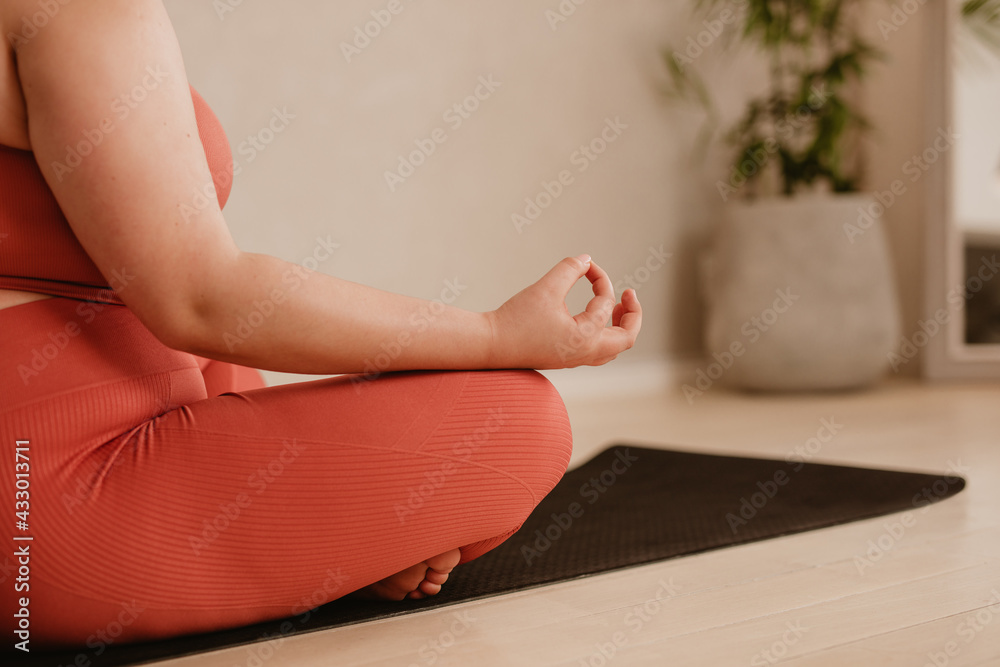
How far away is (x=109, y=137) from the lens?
0.68 meters

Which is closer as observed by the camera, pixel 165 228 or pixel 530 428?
pixel 165 228

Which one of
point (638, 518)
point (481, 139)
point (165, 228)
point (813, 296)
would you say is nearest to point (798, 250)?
point (813, 296)

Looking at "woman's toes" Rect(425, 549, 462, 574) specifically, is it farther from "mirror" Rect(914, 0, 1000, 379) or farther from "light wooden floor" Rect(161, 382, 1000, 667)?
"mirror" Rect(914, 0, 1000, 379)

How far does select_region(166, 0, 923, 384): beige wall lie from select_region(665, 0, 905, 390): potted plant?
0.18 meters

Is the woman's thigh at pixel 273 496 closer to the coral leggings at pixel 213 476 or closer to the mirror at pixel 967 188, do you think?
the coral leggings at pixel 213 476

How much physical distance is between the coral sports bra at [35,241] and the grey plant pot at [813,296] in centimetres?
264

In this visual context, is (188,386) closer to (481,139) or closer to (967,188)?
(481,139)

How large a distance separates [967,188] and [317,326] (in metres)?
3.13

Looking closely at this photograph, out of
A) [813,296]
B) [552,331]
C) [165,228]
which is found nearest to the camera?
[165,228]

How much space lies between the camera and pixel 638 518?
1343 millimetres

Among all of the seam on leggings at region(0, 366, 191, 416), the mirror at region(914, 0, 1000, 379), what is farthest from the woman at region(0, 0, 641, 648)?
the mirror at region(914, 0, 1000, 379)

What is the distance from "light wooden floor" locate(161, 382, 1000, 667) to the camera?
781 mm


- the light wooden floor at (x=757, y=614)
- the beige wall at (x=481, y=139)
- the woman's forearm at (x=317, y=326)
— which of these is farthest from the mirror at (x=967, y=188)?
the woman's forearm at (x=317, y=326)

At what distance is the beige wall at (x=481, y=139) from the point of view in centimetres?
245
